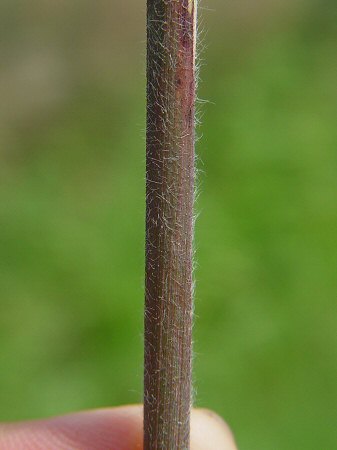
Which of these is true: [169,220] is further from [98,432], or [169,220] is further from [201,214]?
[201,214]

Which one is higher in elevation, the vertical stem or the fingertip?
the vertical stem

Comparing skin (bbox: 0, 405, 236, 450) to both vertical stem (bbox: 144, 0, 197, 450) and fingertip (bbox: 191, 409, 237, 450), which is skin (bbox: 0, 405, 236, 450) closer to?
fingertip (bbox: 191, 409, 237, 450)

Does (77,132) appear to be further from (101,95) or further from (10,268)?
(10,268)

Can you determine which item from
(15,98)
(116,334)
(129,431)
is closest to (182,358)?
(129,431)

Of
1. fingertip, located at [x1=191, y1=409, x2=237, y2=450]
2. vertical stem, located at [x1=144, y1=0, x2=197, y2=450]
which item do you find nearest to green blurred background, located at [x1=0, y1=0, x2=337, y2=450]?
fingertip, located at [x1=191, y1=409, x2=237, y2=450]

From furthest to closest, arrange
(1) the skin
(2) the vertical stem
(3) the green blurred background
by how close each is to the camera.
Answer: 1. (3) the green blurred background
2. (1) the skin
3. (2) the vertical stem

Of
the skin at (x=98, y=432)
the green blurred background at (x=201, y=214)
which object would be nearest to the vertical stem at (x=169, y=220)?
the skin at (x=98, y=432)

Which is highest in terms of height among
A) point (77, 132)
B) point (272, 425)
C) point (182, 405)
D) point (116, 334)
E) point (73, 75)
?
point (73, 75)
